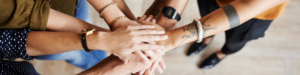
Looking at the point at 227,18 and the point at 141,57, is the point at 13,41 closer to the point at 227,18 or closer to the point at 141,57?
the point at 141,57

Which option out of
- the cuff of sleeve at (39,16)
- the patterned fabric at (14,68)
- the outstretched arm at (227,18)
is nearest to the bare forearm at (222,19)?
the outstretched arm at (227,18)

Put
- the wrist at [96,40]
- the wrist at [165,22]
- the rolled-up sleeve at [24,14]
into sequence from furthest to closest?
the wrist at [165,22] → the wrist at [96,40] → the rolled-up sleeve at [24,14]

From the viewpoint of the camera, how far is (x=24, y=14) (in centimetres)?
66

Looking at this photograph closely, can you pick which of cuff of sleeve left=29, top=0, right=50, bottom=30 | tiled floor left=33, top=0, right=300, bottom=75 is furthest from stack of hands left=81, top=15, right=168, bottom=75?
tiled floor left=33, top=0, right=300, bottom=75

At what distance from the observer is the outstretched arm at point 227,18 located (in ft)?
2.15

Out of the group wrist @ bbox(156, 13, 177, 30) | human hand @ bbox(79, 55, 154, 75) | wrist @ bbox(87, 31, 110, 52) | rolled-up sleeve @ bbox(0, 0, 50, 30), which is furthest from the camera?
wrist @ bbox(156, 13, 177, 30)

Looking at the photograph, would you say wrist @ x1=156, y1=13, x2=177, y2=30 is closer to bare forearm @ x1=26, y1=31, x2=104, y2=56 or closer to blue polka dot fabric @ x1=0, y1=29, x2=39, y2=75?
bare forearm @ x1=26, y1=31, x2=104, y2=56

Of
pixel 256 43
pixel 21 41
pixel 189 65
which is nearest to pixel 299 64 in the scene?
pixel 256 43

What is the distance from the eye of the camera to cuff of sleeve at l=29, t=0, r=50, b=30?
669 mm

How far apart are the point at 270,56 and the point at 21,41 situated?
197 cm

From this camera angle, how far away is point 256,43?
164cm

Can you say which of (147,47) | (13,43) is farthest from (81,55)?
(147,47)

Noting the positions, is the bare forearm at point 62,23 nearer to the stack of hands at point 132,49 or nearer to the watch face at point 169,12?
the stack of hands at point 132,49

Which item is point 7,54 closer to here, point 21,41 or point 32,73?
point 21,41
